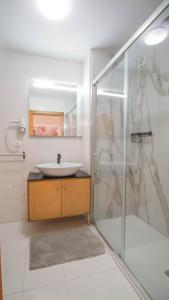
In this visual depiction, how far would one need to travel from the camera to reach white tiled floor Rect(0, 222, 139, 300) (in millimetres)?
1337

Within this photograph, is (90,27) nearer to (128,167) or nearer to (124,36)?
(124,36)

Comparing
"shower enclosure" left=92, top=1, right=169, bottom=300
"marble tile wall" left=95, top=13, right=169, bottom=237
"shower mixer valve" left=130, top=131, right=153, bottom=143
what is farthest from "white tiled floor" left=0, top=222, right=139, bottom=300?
"shower mixer valve" left=130, top=131, right=153, bottom=143

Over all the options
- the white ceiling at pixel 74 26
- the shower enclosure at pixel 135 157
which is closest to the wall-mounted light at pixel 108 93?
the shower enclosure at pixel 135 157

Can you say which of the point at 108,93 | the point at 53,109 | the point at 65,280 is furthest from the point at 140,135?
the point at 65,280

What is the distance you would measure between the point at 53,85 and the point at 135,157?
161 cm

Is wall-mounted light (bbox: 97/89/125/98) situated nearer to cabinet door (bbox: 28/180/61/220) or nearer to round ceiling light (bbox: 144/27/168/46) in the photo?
round ceiling light (bbox: 144/27/168/46)

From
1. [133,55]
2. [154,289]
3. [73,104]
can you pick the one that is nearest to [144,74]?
[133,55]

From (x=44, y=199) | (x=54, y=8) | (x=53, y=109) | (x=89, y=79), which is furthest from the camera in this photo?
(x=53, y=109)

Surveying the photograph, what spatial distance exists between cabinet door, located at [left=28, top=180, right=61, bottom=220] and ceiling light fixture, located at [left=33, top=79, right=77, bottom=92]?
140cm

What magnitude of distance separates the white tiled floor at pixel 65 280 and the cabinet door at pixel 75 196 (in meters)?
0.62

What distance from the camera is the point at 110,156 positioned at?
2156mm

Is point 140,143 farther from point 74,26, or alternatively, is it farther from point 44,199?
point 74,26

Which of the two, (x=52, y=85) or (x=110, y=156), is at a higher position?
(x=52, y=85)

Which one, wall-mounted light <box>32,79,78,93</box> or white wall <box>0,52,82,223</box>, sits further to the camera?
wall-mounted light <box>32,79,78,93</box>
